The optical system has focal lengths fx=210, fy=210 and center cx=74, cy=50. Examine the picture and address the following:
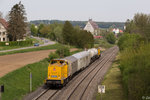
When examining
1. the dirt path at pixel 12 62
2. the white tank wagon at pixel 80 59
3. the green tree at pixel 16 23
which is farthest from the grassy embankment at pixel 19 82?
the green tree at pixel 16 23

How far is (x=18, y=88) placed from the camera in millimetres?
25797

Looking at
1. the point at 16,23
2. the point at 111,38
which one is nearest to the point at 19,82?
the point at 16,23

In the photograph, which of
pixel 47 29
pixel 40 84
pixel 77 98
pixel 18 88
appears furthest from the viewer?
pixel 47 29

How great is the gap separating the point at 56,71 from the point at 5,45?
199 ft

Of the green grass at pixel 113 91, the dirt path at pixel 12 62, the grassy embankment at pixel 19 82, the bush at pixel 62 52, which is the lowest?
Result: the green grass at pixel 113 91

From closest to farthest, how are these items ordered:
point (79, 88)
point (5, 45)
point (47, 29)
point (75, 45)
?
point (79, 88) < point (5, 45) < point (75, 45) < point (47, 29)

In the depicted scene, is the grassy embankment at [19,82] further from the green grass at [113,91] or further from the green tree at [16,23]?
the green tree at [16,23]

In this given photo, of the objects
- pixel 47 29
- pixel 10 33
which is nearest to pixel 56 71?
pixel 10 33

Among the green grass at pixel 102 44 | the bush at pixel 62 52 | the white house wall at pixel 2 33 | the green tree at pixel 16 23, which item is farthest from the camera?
the green grass at pixel 102 44

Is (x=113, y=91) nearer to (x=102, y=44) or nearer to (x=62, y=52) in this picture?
(x=62, y=52)

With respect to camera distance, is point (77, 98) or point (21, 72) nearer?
point (77, 98)

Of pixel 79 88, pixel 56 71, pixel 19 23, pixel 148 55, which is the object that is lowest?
pixel 79 88

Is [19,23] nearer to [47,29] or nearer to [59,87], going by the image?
[59,87]

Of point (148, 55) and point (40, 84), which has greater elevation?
point (148, 55)
